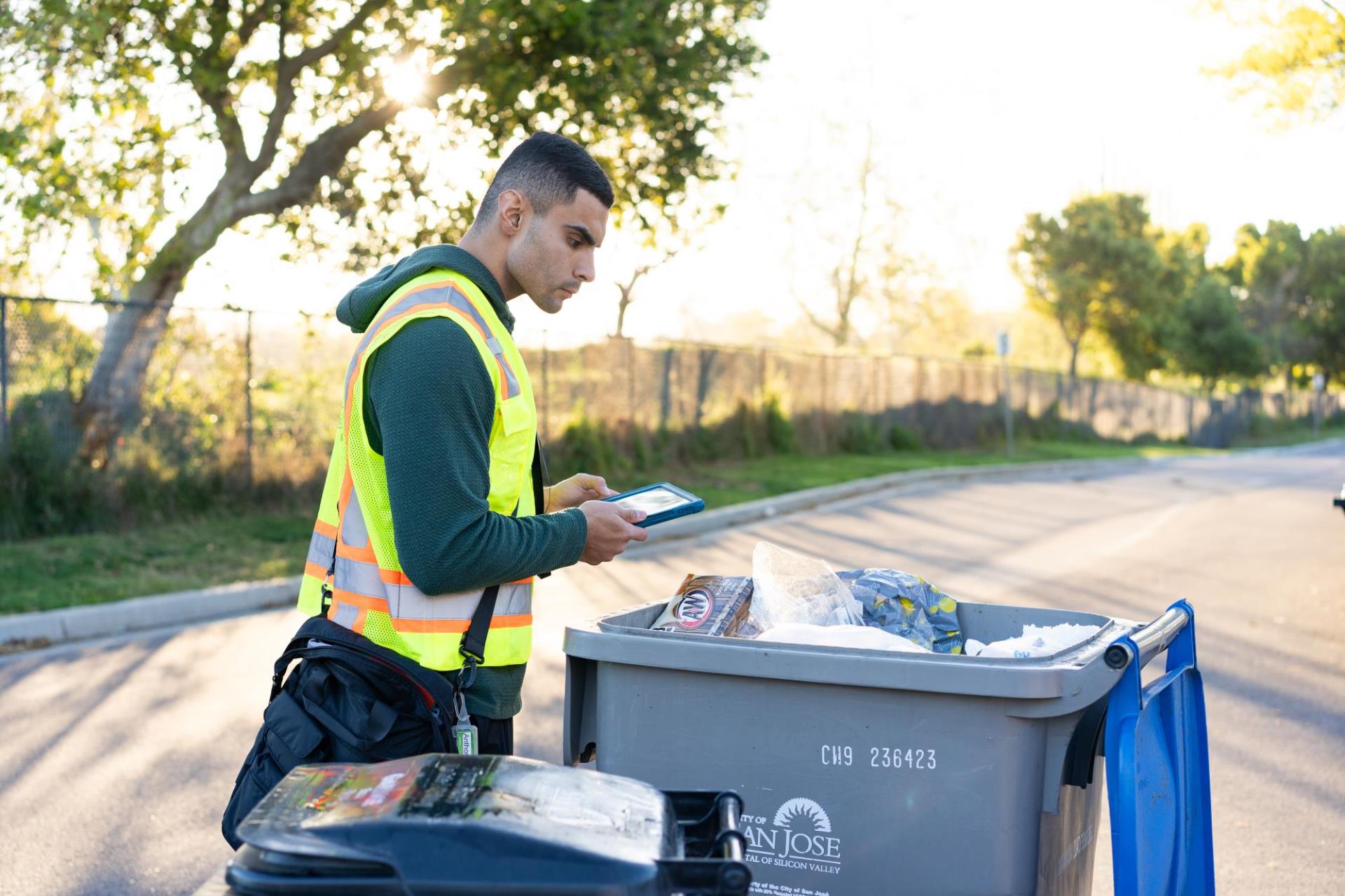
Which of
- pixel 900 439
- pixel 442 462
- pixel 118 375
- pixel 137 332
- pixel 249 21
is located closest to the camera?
pixel 442 462

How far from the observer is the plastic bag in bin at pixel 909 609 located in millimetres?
2980

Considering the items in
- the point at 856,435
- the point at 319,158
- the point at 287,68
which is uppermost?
the point at 287,68

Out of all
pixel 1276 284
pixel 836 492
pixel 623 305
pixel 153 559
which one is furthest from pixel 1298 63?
pixel 1276 284

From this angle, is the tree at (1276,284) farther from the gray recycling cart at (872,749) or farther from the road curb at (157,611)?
the gray recycling cart at (872,749)

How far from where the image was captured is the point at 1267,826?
5062 millimetres

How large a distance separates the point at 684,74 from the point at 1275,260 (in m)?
61.4

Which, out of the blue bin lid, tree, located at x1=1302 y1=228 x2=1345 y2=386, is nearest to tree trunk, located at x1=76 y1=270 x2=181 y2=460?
the blue bin lid

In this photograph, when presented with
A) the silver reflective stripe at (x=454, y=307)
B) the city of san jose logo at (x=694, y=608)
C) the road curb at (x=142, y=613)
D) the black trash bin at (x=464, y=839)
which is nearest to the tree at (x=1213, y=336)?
the road curb at (x=142, y=613)

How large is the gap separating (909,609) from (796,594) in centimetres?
29

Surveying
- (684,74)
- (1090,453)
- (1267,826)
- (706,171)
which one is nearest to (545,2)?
(684,74)

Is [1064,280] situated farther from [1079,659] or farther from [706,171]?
[1079,659]

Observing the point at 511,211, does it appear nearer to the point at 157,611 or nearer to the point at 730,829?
the point at 730,829

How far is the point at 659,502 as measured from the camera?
2.67 m

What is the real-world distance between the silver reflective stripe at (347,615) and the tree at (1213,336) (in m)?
54.9
